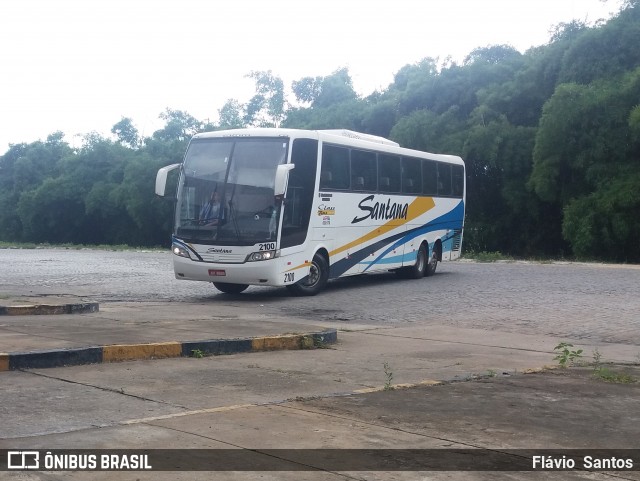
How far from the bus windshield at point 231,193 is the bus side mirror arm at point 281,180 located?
0.37m

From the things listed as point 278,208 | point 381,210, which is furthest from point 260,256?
point 381,210

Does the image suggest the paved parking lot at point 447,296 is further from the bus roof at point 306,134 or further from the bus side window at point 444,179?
the bus roof at point 306,134

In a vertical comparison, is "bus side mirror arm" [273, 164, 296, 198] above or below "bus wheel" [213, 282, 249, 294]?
above

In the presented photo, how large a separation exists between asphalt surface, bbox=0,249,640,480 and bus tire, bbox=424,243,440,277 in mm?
10638

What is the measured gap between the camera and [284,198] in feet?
57.2

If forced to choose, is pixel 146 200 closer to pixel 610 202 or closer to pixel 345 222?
pixel 610 202

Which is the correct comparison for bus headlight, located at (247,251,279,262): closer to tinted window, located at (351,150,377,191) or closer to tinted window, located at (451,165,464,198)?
tinted window, located at (351,150,377,191)

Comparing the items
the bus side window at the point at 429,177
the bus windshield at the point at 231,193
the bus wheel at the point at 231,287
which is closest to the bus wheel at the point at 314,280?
the bus wheel at the point at 231,287

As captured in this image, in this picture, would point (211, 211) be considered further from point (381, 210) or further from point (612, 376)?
point (612, 376)

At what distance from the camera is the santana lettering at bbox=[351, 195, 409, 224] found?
2080 cm

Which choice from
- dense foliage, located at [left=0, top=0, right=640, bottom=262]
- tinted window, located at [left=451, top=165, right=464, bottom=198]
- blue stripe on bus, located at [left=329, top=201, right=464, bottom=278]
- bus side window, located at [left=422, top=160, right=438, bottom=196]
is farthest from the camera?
dense foliage, located at [left=0, top=0, right=640, bottom=262]

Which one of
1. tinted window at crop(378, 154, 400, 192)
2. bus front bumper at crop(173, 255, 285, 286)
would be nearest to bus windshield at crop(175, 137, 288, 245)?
bus front bumper at crop(173, 255, 285, 286)

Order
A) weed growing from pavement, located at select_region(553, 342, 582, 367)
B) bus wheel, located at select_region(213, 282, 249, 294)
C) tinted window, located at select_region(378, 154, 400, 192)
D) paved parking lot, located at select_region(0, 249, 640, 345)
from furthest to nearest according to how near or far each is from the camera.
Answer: tinted window, located at select_region(378, 154, 400, 192) → bus wheel, located at select_region(213, 282, 249, 294) → paved parking lot, located at select_region(0, 249, 640, 345) → weed growing from pavement, located at select_region(553, 342, 582, 367)

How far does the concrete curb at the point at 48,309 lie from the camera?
44.7 feet
